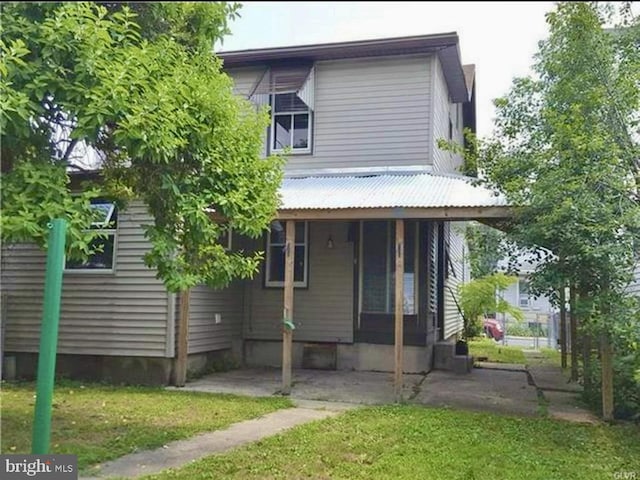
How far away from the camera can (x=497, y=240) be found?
809cm

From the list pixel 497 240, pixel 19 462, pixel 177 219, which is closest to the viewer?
pixel 19 462

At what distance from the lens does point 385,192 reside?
9.18 m

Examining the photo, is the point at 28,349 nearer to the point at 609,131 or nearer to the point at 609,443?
the point at 609,443

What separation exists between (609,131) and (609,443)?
3.72 m

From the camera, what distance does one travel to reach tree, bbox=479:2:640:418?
648 cm

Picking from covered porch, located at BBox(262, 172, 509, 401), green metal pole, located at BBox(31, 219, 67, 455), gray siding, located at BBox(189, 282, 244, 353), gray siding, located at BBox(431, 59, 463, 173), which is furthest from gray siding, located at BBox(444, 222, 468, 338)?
green metal pole, located at BBox(31, 219, 67, 455)

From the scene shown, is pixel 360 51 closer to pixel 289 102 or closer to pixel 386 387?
pixel 289 102

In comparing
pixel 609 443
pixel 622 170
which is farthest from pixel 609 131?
pixel 609 443

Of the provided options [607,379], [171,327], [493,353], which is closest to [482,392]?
[607,379]

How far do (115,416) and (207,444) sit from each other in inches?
66.8

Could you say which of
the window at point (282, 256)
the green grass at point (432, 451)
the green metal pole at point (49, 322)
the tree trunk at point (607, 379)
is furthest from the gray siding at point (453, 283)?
the green metal pole at point (49, 322)

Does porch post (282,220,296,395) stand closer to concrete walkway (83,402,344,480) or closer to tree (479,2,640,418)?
concrete walkway (83,402,344,480)

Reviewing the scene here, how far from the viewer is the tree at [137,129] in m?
4.68

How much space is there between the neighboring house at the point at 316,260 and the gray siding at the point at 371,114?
0.02 m
